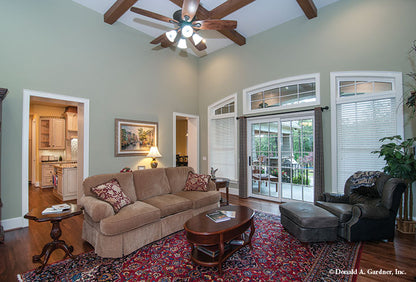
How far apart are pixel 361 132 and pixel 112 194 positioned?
467 centimetres

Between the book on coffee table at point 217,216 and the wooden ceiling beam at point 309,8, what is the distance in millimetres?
4262

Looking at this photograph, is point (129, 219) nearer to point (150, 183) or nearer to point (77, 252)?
point (77, 252)

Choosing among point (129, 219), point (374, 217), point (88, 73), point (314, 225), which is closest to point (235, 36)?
point (88, 73)

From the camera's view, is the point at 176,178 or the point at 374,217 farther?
the point at 176,178

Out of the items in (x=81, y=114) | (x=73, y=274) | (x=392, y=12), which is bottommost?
(x=73, y=274)

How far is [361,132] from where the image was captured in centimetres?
396

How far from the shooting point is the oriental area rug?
216 centimetres

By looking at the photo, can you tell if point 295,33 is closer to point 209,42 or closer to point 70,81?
point 209,42

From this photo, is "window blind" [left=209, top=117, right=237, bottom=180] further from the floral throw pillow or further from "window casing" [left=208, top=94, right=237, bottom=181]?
the floral throw pillow

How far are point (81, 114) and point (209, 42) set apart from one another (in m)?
3.93

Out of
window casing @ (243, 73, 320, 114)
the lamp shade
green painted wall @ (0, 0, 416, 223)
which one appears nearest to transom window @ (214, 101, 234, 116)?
green painted wall @ (0, 0, 416, 223)

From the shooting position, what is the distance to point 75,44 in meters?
4.13

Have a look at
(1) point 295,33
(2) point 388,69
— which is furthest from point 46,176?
(2) point 388,69

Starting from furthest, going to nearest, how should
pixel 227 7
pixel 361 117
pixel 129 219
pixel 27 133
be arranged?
pixel 227 7, pixel 361 117, pixel 27 133, pixel 129 219
